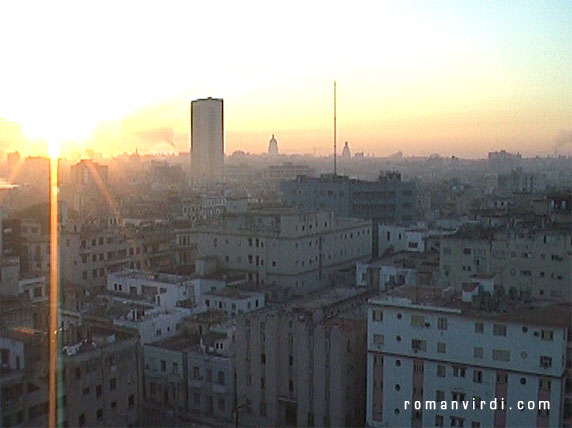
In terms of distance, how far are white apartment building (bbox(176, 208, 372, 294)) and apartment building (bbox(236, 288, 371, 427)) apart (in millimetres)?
5965

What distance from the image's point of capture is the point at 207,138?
64188mm

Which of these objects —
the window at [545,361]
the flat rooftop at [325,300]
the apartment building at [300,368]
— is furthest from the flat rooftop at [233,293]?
the window at [545,361]

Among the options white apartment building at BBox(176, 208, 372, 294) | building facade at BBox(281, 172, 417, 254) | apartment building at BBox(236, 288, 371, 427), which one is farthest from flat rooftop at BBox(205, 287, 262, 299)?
building facade at BBox(281, 172, 417, 254)

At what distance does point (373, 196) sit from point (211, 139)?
4268 centimetres

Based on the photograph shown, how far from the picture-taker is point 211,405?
30.5 feet

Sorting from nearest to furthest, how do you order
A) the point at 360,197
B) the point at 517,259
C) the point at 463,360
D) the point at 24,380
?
1. the point at 24,380
2. the point at 463,360
3. the point at 517,259
4. the point at 360,197

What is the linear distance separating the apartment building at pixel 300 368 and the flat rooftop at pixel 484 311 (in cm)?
70

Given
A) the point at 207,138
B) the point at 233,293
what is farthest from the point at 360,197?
the point at 207,138

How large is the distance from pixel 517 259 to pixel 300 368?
547 cm

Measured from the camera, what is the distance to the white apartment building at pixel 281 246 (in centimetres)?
1502

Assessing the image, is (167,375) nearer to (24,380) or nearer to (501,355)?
(24,380)

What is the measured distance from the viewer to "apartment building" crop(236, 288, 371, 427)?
8.33 m

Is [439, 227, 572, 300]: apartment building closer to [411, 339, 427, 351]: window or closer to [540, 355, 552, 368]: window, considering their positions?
[411, 339, 427, 351]: window

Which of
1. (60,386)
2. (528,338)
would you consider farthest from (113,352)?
(528,338)
